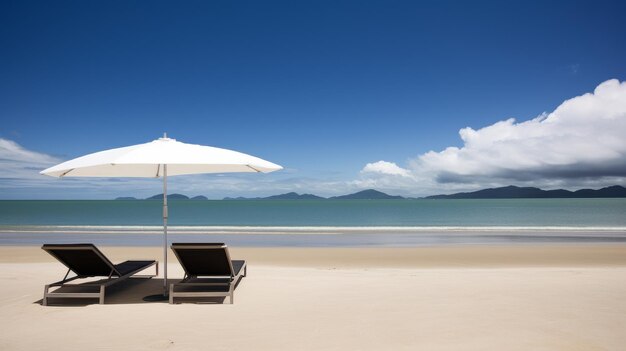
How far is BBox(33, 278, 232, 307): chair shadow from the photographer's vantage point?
571cm

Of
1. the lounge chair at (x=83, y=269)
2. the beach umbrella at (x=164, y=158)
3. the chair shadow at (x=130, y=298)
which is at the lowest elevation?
the chair shadow at (x=130, y=298)

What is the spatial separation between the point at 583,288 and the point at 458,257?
597 centimetres

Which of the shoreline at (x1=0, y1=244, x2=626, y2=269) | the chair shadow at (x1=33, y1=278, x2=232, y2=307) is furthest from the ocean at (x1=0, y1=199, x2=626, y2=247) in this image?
the chair shadow at (x1=33, y1=278, x2=232, y2=307)

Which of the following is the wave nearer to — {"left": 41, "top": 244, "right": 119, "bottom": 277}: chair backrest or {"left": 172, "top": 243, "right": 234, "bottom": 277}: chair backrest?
{"left": 172, "top": 243, "right": 234, "bottom": 277}: chair backrest

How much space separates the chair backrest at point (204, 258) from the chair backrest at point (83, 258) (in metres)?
1.07

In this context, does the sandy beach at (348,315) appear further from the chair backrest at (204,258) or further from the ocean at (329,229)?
the ocean at (329,229)

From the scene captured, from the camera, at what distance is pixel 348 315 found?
4965 mm

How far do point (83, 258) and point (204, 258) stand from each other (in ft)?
5.70

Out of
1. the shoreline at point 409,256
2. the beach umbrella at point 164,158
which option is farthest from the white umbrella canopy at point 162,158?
the shoreline at point 409,256

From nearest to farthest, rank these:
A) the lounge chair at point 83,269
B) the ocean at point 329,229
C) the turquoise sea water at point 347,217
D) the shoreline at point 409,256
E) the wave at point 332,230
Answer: the lounge chair at point 83,269 < the shoreline at point 409,256 < the ocean at point 329,229 < the wave at point 332,230 < the turquoise sea water at point 347,217

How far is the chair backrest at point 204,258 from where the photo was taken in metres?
5.62

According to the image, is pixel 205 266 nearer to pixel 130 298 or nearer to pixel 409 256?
pixel 130 298

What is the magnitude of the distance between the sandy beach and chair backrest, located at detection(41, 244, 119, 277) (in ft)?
1.47

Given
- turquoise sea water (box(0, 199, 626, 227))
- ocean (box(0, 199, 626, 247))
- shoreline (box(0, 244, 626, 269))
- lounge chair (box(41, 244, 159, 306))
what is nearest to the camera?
lounge chair (box(41, 244, 159, 306))
